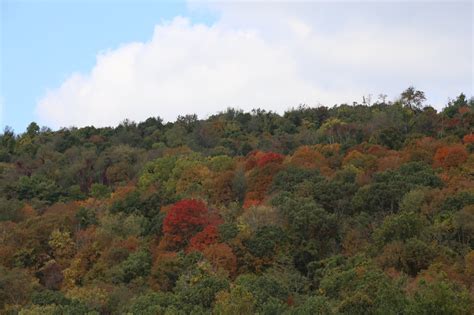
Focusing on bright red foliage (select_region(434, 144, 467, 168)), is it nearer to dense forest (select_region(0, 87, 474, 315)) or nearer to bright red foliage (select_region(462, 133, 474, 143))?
dense forest (select_region(0, 87, 474, 315))

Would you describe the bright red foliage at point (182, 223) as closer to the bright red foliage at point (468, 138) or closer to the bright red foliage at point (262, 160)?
the bright red foliage at point (262, 160)

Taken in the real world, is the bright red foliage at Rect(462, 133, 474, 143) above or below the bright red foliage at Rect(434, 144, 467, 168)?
above

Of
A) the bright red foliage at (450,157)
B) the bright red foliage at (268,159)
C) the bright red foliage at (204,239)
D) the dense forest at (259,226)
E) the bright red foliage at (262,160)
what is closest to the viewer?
the dense forest at (259,226)

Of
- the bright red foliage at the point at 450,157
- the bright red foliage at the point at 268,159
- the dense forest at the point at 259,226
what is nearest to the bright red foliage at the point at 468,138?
A: the dense forest at the point at 259,226

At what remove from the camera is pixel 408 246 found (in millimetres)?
42406

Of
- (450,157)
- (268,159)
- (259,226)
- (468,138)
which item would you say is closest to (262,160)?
(268,159)

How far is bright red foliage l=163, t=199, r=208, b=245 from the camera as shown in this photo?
178ft

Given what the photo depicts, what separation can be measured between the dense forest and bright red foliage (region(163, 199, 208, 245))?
0.33ft

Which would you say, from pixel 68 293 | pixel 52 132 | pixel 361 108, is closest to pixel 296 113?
pixel 361 108

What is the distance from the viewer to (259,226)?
51.7 metres

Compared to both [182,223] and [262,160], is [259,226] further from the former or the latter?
[262,160]

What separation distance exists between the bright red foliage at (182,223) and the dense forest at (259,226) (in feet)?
Result: 0.33

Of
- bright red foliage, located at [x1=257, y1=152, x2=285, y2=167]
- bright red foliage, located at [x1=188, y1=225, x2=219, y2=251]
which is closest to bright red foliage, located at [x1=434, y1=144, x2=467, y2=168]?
bright red foliage, located at [x1=257, y1=152, x2=285, y2=167]

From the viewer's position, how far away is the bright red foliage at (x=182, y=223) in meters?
54.2
